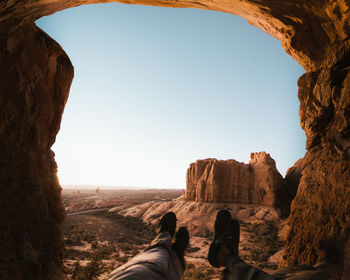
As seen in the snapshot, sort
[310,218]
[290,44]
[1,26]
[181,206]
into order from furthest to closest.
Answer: [181,206] < [290,44] < [310,218] < [1,26]

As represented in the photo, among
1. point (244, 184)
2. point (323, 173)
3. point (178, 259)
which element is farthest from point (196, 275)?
point (244, 184)

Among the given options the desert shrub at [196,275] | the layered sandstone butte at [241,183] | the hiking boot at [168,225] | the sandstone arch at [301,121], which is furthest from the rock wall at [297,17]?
the layered sandstone butte at [241,183]

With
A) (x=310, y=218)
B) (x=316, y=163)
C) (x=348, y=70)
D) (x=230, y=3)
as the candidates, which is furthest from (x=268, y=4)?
(x=310, y=218)

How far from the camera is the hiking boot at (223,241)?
2.83 m

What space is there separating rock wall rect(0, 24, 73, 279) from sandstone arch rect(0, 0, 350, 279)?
0.02m

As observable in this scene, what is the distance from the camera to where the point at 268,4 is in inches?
144

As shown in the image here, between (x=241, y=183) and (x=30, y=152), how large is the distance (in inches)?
1013

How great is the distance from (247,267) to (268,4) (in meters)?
4.71

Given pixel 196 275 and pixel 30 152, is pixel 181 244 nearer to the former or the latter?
pixel 30 152

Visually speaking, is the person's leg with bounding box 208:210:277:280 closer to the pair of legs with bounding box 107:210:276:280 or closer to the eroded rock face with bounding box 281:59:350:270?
the pair of legs with bounding box 107:210:276:280

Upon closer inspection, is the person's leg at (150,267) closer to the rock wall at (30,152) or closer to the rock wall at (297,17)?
the rock wall at (30,152)

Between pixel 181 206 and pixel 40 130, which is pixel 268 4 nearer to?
pixel 40 130

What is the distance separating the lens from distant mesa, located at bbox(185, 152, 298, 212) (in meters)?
23.5

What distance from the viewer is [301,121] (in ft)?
13.2
